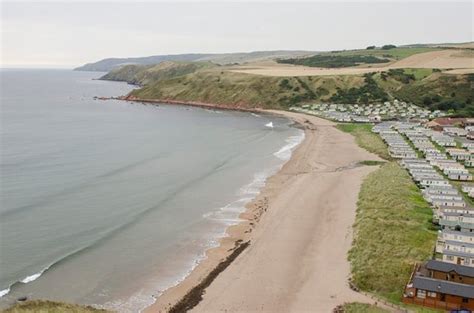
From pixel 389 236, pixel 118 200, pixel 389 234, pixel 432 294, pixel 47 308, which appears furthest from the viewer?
pixel 118 200

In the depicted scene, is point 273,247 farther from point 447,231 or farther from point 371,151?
point 371,151

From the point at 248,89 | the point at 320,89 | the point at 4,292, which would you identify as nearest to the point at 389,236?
the point at 4,292

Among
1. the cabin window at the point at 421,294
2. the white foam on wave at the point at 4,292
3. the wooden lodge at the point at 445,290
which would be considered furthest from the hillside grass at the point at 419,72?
the white foam on wave at the point at 4,292

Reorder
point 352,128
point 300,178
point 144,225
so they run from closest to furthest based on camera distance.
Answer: point 144,225
point 300,178
point 352,128

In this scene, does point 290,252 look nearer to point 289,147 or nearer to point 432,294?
point 432,294

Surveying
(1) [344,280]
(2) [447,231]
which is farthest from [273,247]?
(2) [447,231]

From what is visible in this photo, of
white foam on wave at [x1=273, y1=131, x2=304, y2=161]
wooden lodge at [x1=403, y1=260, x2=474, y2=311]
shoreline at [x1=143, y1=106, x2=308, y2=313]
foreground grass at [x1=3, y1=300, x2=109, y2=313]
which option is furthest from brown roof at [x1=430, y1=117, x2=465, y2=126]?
foreground grass at [x1=3, y1=300, x2=109, y2=313]

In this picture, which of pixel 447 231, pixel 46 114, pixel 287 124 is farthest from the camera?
pixel 46 114

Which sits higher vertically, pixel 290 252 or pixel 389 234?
pixel 389 234
